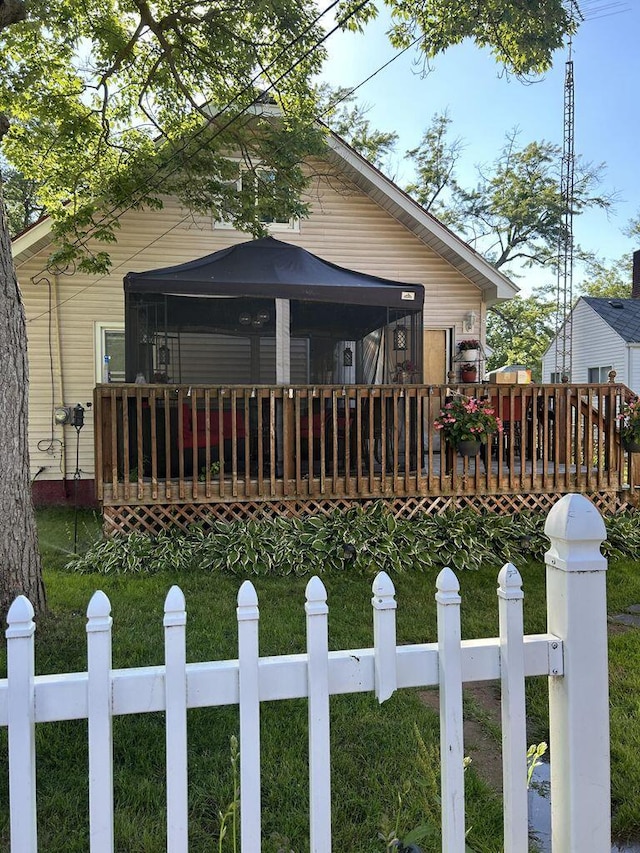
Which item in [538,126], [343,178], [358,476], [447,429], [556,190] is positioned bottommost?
[358,476]

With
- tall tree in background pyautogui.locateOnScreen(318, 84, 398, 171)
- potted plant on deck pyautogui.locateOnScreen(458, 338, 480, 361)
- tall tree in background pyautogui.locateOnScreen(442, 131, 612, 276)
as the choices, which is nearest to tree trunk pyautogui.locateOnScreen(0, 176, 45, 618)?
potted plant on deck pyautogui.locateOnScreen(458, 338, 480, 361)

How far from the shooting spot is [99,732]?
3.75 ft

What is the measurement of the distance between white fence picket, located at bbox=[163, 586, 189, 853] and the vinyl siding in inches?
252

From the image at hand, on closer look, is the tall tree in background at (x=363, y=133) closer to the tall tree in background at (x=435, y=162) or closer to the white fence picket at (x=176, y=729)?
the tall tree in background at (x=435, y=162)

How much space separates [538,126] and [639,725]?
75.9 ft

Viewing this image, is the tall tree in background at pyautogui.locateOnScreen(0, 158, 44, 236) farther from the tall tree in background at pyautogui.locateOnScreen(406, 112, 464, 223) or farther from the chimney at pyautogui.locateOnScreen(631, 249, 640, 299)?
the chimney at pyautogui.locateOnScreen(631, 249, 640, 299)

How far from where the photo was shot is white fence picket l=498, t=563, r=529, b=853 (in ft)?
4.15

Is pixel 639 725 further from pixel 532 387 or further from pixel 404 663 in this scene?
pixel 532 387

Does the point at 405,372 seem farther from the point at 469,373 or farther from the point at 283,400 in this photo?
the point at 469,373

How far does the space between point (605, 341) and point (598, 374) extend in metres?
1.15

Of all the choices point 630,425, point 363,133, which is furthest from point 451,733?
point 363,133

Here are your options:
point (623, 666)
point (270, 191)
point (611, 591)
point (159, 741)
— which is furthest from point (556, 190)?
point (159, 741)

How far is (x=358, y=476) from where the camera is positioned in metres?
5.77

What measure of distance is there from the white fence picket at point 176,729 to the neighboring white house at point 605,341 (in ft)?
55.0
